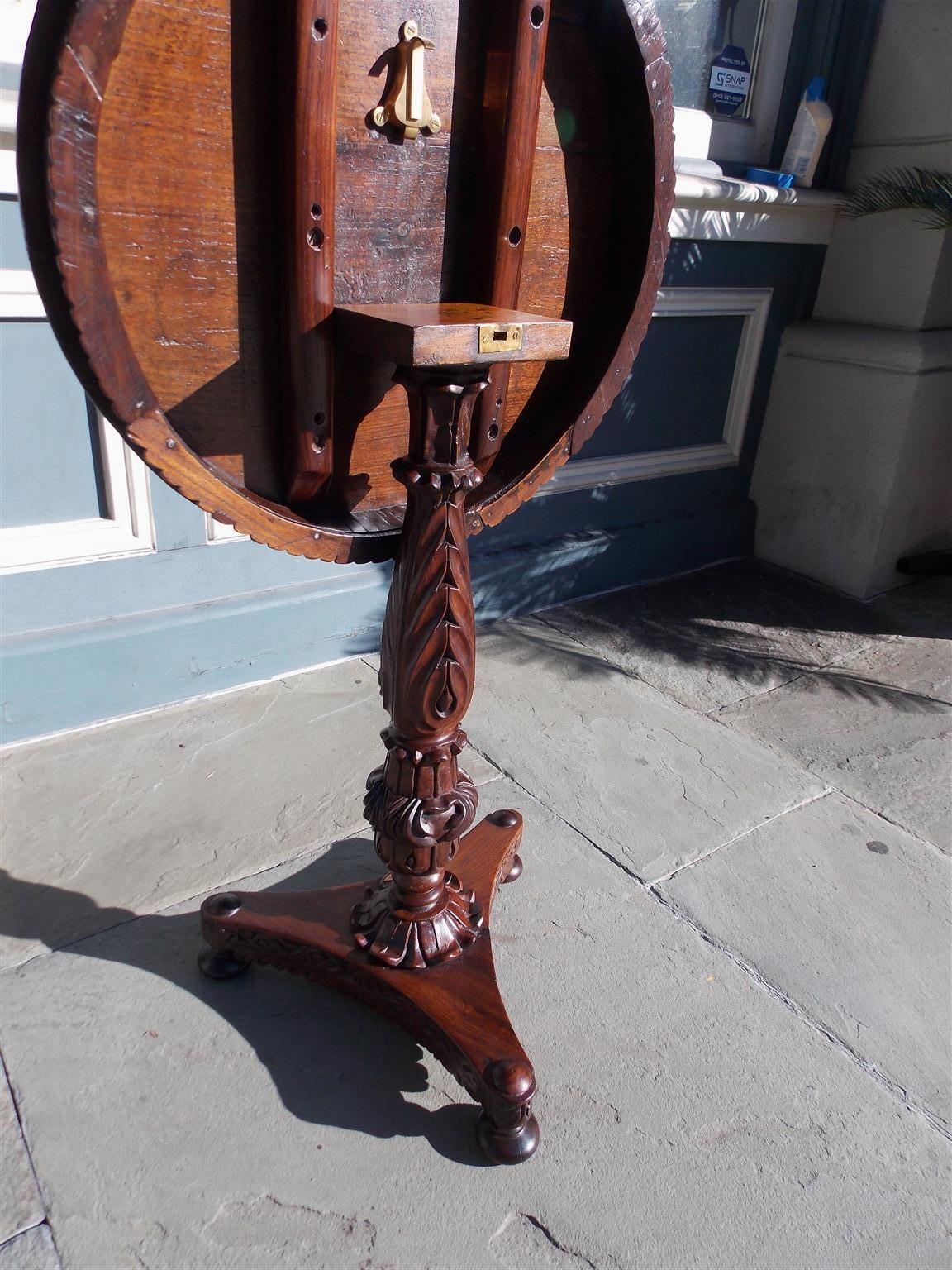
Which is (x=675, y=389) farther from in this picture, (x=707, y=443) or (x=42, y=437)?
(x=42, y=437)

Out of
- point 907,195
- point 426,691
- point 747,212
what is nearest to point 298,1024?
point 426,691

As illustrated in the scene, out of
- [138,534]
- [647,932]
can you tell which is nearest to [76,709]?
[138,534]

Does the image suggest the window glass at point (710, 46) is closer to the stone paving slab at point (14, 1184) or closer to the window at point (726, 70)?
Answer: the window at point (726, 70)

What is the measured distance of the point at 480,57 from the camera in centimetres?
128

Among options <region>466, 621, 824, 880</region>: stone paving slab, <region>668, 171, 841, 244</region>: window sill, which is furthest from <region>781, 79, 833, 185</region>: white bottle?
<region>466, 621, 824, 880</region>: stone paving slab

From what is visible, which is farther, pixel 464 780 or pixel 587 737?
pixel 587 737

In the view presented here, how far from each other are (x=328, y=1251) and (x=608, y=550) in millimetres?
2605

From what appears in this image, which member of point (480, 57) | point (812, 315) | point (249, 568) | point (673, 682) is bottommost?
point (673, 682)

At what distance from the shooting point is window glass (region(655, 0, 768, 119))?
3312mm

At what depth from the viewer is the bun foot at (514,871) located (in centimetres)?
202

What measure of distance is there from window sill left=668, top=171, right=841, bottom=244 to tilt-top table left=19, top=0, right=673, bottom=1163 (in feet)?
6.14

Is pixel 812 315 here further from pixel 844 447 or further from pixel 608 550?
pixel 608 550

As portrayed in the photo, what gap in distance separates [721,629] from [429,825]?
207 cm

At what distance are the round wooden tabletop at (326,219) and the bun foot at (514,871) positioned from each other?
0.82m
